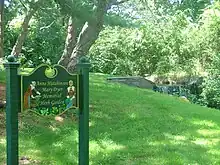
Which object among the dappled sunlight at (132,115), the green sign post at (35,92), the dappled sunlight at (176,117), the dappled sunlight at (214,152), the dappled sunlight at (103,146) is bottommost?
the dappled sunlight at (214,152)

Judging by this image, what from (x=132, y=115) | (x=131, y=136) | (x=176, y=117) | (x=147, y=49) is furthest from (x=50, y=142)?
(x=147, y=49)

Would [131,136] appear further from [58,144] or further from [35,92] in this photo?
[35,92]

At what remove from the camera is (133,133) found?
6.12m

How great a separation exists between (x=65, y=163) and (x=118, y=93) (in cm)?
511

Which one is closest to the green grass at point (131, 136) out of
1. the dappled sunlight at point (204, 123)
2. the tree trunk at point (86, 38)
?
the dappled sunlight at point (204, 123)

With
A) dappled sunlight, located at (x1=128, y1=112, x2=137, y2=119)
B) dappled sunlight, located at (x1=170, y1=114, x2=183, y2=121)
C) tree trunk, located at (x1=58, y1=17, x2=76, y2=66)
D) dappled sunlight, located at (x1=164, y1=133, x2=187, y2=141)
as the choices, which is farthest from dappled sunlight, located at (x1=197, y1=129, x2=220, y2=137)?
tree trunk, located at (x1=58, y1=17, x2=76, y2=66)

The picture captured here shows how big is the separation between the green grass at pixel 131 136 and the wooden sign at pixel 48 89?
1.12m

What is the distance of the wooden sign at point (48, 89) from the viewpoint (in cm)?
373

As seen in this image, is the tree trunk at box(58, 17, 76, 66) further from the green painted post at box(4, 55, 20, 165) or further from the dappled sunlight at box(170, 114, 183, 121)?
the green painted post at box(4, 55, 20, 165)

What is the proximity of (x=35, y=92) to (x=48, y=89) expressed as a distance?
131mm

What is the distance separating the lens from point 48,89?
381 centimetres

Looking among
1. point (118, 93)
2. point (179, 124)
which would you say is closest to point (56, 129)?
point (179, 124)

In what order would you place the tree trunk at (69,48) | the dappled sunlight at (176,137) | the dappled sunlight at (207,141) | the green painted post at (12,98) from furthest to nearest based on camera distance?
the tree trunk at (69,48)
the dappled sunlight at (176,137)
the dappled sunlight at (207,141)
the green painted post at (12,98)

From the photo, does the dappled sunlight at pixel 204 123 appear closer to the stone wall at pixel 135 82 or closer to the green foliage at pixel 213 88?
the green foliage at pixel 213 88
